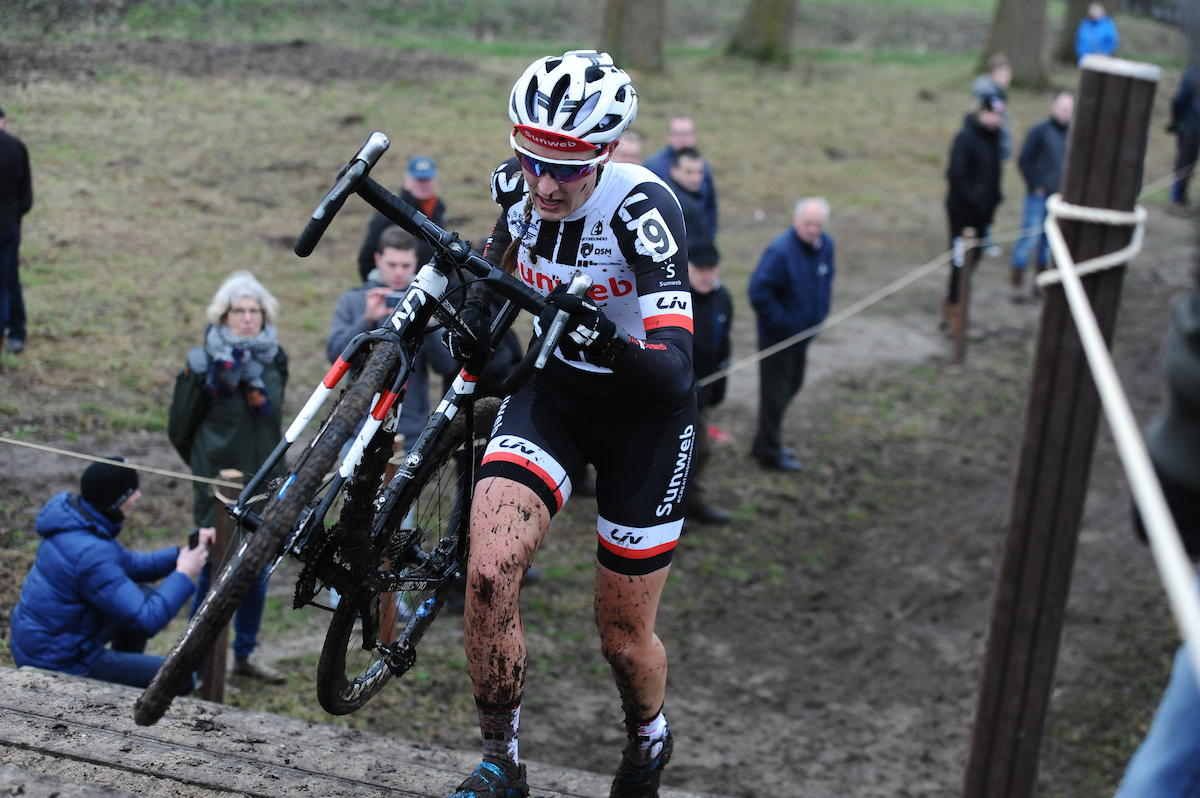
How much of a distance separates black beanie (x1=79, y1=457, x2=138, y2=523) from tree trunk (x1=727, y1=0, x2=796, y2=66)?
23552mm

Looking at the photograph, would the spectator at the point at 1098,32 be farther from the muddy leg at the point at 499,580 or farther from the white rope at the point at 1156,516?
the muddy leg at the point at 499,580

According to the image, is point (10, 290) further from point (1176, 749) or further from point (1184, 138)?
point (1184, 138)

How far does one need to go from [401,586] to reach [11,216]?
6.76m

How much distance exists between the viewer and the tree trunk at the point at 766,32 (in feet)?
85.9

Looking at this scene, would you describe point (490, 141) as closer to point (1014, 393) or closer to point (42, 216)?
point (42, 216)

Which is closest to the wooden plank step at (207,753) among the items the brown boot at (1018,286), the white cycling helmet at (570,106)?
the white cycling helmet at (570,106)

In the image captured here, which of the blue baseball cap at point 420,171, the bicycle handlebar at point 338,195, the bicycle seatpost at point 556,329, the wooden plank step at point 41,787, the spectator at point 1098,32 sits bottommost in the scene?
the wooden plank step at point 41,787

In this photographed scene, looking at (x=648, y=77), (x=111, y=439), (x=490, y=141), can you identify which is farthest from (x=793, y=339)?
(x=648, y=77)

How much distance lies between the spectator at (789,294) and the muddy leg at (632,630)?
5.98m

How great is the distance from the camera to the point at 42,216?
11664 mm

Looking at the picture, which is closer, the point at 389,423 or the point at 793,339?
the point at 389,423

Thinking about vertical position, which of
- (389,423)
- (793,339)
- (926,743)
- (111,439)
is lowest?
(926,743)

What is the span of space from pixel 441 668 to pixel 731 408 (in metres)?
5.37

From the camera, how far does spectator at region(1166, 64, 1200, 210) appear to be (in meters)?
18.7
